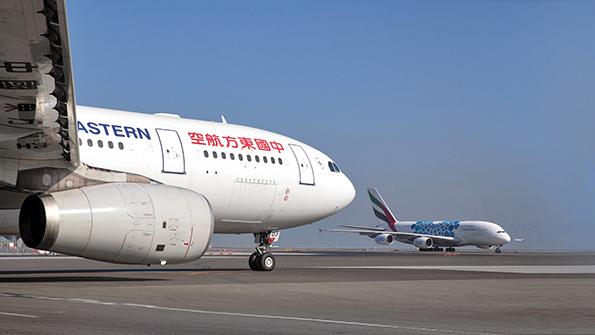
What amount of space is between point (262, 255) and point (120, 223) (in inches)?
413

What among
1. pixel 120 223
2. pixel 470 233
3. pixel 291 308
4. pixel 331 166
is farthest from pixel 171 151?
pixel 470 233

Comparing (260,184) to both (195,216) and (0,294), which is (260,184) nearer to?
(195,216)

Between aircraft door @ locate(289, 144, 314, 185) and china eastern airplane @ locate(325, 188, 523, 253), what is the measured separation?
56.5m

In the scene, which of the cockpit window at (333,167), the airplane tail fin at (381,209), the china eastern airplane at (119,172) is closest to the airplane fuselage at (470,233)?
the airplane tail fin at (381,209)

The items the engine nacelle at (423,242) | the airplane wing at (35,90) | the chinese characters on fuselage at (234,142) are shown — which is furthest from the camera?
the engine nacelle at (423,242)

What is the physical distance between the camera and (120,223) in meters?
15.8

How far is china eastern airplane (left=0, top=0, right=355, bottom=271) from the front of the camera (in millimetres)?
13453

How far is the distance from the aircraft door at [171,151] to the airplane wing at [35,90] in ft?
17.1

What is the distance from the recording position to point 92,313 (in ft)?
37.3

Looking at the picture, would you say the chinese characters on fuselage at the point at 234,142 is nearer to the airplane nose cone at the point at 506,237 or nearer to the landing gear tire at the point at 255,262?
the landing gear tire at the point at 255,262

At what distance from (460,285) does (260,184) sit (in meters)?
7.18

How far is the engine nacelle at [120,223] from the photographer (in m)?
15.4

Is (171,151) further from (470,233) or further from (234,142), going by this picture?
(470,233)

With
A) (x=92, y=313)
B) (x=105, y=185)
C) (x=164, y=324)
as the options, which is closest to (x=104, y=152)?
(x=105, y=185)
